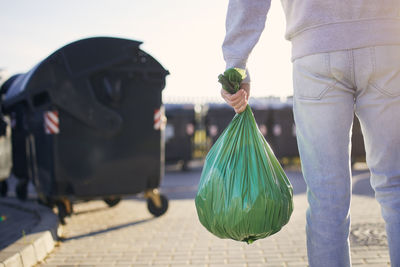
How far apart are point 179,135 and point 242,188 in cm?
1193

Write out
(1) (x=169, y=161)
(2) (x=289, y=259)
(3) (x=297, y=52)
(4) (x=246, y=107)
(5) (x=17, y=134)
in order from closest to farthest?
(3) (x=297, y=52), (4) (x=246, y=107), (2) (x=289, y=259), (5) (x=17, y=134), (1) (x=169, y=161)

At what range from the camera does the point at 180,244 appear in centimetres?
429

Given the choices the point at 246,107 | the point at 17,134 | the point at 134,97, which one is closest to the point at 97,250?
the point at 134,97

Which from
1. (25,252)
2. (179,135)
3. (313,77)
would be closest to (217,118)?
(179,135)

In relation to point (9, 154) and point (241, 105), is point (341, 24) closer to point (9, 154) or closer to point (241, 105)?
point (241, 105)

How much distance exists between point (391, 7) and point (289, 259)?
221cm

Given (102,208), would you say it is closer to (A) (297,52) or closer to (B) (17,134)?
(B) (17,134)

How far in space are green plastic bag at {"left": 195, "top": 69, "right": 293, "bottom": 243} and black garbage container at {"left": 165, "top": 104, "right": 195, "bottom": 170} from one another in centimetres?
1159

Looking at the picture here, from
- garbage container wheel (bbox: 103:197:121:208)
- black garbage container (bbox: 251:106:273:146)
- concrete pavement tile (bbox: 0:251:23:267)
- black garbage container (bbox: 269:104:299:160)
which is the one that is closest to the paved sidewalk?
concrete pavement tile (bbox: 0:251:23:267)

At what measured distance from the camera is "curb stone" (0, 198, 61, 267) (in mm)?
3383

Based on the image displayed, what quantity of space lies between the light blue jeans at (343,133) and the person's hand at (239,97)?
0.32 m

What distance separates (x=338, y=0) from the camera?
198 cm

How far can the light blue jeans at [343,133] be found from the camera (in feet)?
6.50

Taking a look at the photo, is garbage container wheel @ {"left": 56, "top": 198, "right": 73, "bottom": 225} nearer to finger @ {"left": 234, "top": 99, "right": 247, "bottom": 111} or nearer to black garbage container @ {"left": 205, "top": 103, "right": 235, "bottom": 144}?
finger @ {"left": 234, "top": 99, "right": 247, "bottom": 111}
